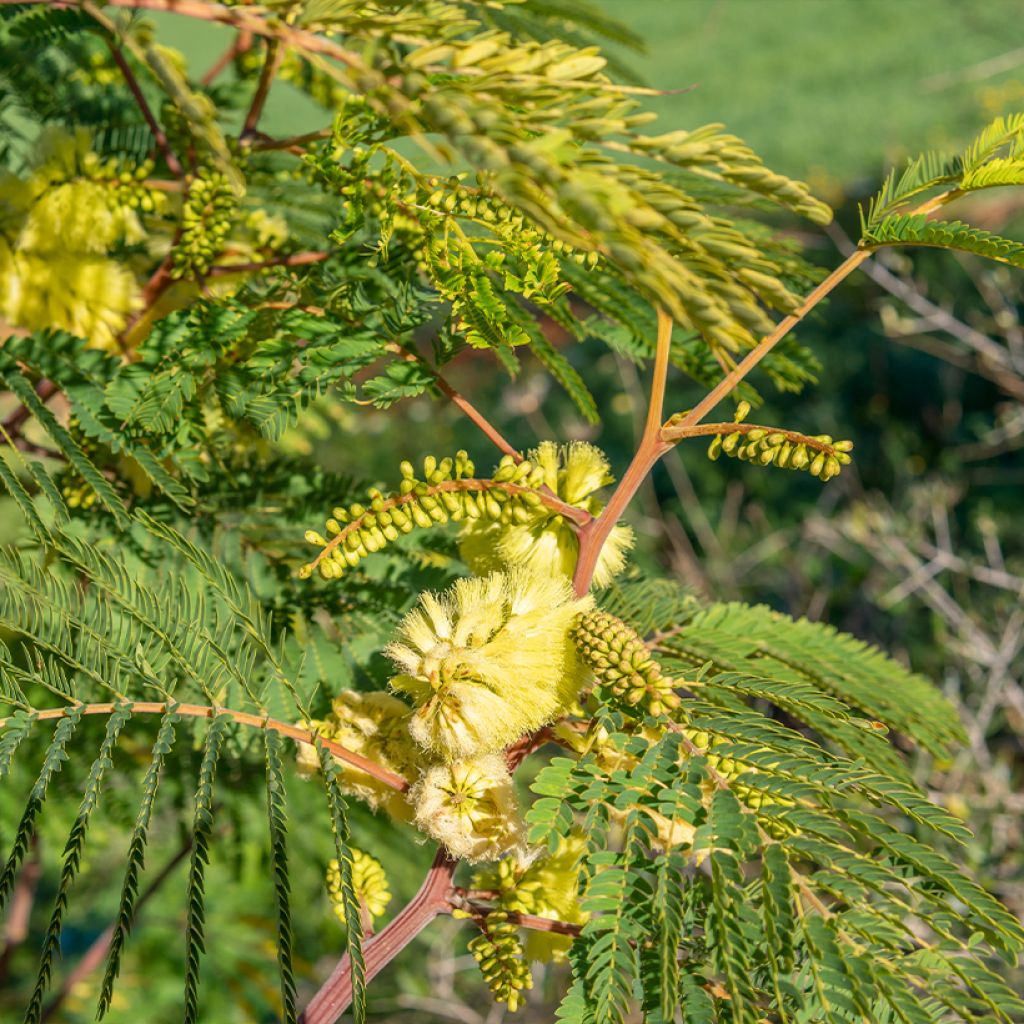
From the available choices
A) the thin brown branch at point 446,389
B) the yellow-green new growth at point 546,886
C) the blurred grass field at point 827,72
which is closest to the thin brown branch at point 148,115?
the thin brown branch at point 446,389

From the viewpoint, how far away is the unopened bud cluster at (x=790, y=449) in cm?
76

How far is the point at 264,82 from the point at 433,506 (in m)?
0.64

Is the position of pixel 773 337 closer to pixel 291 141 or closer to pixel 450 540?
pixel 450 540

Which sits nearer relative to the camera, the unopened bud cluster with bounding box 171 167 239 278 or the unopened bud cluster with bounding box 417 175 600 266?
the unopened bud cluster with bounding box 417 175 600 266

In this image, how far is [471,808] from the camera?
793 mm

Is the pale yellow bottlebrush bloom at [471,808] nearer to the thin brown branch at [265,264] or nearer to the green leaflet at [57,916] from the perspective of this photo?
the green leaflet at [57,916]

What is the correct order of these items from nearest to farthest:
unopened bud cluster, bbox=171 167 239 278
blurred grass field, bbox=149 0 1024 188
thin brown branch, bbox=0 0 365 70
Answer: thin brown branch, bbox=0 0 365 70 < unopened bud cluster, bbox=171 167 239 278 < blurred grass field, bbox=149 0 1024 188

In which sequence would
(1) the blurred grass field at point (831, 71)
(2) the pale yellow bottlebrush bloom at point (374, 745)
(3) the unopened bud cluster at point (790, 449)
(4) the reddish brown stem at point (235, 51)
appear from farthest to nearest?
(1) the blurred grass field at point (831, 71), (4) the reddish brown stem at point (235, 51), (2) the pale yellow bottlebrush bloom at point (374, 745), (3) the unopened bud cluster at point (790, 449)

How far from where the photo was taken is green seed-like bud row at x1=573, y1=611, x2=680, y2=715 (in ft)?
2.51

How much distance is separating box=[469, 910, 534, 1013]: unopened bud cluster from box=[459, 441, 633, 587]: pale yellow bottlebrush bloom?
0.32m

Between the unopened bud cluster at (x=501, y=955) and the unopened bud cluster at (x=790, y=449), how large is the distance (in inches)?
17.8

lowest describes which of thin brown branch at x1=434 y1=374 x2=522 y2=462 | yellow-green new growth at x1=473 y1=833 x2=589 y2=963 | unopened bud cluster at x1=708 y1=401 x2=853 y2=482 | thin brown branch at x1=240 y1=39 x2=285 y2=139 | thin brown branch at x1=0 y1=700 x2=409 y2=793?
yellow-green new growth at x1=473 y1=833 x2=589 y2=963

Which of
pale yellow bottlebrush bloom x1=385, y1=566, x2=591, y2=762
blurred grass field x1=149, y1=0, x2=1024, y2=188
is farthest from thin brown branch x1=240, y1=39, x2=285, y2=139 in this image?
blurred grass field x1=149, y1=0, x2=1024, y2=188

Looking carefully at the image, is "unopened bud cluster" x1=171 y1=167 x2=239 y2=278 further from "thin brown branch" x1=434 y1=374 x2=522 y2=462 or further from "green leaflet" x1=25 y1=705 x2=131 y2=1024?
"green leaflet" x1=25 y1=705 x2=131 y2=1024
